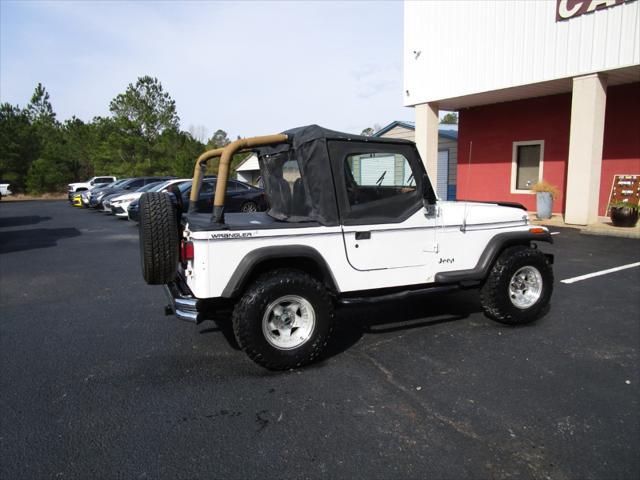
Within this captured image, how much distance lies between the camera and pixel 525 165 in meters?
15.5

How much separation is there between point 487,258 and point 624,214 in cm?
870

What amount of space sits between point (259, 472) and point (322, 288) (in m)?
1.63

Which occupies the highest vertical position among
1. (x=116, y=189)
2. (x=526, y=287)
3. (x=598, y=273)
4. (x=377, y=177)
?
(x=377, y=177)

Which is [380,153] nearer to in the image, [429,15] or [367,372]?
[367,372]

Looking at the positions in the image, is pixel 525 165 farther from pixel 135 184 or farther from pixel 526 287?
pixel 135 184

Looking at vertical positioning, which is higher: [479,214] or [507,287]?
[479,214]

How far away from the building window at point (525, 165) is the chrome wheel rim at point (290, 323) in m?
13.6

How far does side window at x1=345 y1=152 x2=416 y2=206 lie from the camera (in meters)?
4.04

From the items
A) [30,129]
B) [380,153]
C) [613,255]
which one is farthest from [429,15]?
[30,129]

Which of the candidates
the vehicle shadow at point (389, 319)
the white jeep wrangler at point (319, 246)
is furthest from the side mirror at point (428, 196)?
the vehicle shadow at point (389, 319)

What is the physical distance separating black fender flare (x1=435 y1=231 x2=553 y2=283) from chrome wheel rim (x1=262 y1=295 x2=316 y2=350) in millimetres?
1377

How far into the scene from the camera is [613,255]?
8.41 meters

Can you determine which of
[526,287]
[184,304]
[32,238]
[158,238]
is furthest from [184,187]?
[526,287]

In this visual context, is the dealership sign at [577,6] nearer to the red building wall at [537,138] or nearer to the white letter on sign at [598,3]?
the white letter on sign at [598,3]
